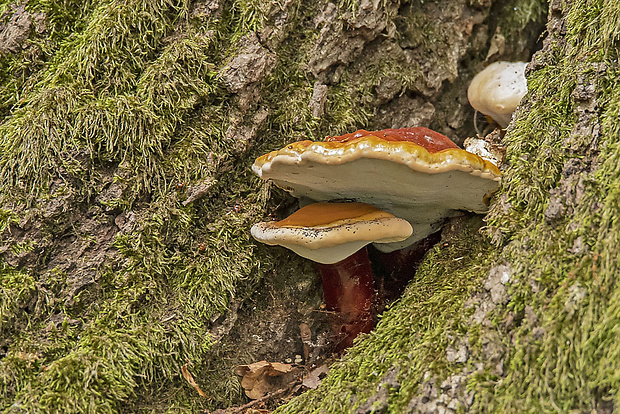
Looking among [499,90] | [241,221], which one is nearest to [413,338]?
[241,221]

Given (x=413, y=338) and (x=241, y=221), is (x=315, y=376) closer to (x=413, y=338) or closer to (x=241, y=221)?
(x=413, y=338)

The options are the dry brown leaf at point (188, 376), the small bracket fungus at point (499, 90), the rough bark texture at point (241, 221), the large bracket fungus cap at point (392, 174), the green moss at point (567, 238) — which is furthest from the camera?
the small bracket fungus at point (499, 90)

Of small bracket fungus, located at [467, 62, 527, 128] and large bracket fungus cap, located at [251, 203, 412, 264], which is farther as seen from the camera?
small bracket fungus, located at [467, 62, 527, 128]

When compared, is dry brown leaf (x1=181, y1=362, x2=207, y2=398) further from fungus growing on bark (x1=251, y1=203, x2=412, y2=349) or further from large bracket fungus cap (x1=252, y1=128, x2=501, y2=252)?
large bracket fungus cap (x1=252, y1=128, x2=501, y2=252)

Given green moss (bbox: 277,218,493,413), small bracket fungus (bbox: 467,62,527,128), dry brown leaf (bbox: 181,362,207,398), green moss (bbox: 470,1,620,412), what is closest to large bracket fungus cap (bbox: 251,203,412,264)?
green moss (bbox: 277,218,493,413)

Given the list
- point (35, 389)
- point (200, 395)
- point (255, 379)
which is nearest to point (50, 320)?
point (35, 389)

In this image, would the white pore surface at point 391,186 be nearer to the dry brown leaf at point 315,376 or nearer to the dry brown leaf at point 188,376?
the dry brown leaf at point 315,376

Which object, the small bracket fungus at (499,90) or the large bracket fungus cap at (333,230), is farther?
the small bracket fungus at (499,90)

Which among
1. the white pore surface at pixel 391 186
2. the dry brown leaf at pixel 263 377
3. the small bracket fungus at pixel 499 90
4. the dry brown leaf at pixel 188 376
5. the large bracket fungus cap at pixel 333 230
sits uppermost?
the small bracket fungus at pixel 499 90

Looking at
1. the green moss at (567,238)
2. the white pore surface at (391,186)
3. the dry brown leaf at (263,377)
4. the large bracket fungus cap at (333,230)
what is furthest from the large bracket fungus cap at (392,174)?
the dry brown leaf at (263,377)
